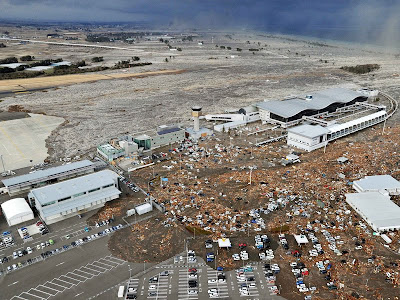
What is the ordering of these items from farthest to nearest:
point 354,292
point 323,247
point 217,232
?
point 217,232 < point 323,247 < point 354,292


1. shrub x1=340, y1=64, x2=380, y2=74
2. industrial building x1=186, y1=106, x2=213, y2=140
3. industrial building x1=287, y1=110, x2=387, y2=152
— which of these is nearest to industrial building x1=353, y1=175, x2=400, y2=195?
industrial building x1=287, y1=110, x2=387, y2=152


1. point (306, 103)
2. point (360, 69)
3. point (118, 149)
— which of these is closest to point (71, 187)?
point (118, 149)

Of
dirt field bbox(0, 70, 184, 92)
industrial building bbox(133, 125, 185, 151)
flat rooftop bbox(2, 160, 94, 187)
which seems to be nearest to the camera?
flat rooftop bbox(2, 160, 94, 187)

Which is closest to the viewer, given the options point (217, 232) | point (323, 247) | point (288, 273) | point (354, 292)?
point (354, 292)

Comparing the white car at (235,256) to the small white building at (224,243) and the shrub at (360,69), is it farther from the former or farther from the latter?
the shrub at (360,69)

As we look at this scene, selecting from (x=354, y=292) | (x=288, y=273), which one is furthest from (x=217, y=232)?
(x=354, y=292)

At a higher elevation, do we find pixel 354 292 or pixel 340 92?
pixel 340 92

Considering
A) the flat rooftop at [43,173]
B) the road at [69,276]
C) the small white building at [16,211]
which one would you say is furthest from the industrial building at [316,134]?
the small white building at [16,211]

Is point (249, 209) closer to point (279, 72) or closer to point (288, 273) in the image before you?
point (288, 273)

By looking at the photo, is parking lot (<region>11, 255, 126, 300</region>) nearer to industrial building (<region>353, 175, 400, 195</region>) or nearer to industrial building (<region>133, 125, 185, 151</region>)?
industrial building (<region>133, 125, 185, 151</region>)
